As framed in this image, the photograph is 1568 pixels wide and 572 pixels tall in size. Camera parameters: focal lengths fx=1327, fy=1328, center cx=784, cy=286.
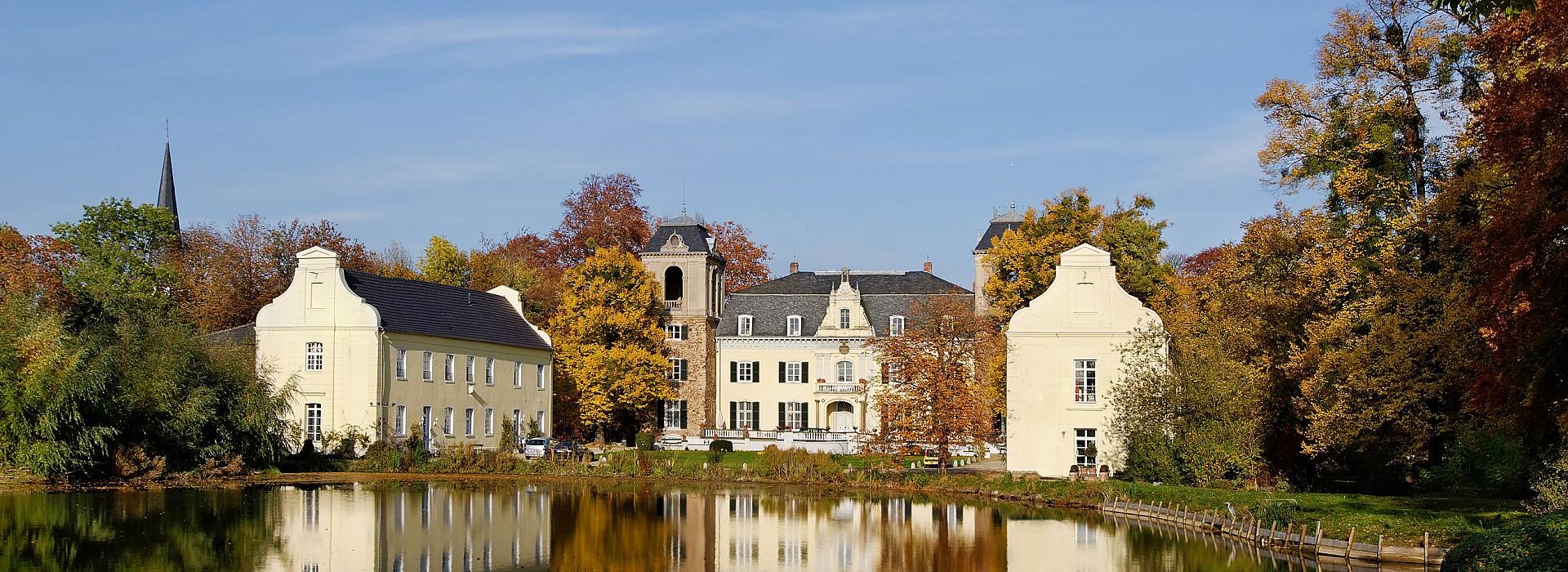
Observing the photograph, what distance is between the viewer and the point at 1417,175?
1182 inches

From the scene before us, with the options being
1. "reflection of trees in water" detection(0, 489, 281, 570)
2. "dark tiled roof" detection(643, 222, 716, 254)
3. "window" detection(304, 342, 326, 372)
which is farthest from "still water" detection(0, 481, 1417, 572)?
"dark tiled roof" detection(643, 222, 716, 254)

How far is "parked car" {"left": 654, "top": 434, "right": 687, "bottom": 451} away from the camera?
2045 inches

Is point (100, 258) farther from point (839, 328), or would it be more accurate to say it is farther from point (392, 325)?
point (839, 328)

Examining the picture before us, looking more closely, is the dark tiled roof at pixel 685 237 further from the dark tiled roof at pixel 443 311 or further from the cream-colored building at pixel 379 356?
the cream-colored building at pixel 379 356

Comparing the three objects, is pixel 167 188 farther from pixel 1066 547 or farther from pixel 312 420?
pixel 1066 547

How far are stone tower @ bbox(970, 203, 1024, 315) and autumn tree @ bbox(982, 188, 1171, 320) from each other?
8580 mm

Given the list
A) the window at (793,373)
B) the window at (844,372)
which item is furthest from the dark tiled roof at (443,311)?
the window at (844,372)

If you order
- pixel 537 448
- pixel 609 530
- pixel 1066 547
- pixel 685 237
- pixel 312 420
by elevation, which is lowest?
pixel 1066 547

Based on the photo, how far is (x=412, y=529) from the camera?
2609 cm

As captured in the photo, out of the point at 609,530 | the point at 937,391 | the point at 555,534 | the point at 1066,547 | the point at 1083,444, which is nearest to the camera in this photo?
the point at 1066,547

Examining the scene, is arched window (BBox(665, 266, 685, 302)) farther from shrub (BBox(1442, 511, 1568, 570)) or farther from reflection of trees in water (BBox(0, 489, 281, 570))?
shrub (BBox(1442, 511, 1568, 570))

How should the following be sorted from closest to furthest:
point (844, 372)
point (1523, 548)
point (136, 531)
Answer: point (1523, 548) < point (136, 531) < point (844, 372)

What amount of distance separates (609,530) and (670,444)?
1026 inches

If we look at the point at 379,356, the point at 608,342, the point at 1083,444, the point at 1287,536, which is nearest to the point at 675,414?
the point at 608,342
